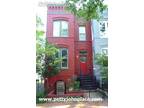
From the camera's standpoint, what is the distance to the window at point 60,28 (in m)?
2.12

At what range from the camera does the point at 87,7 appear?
229 centimetres

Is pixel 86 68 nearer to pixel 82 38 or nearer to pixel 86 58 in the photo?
pixel 86 58

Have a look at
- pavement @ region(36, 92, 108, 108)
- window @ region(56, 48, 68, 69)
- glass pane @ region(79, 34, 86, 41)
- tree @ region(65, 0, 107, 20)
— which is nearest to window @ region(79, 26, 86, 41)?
glass pane @ region(79, 34, 86, 41)

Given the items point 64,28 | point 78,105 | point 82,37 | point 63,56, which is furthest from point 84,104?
point 64,28

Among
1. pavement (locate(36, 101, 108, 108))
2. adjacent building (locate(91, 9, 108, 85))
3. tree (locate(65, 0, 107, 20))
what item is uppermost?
tree (locate(65, 0, 107, 20))

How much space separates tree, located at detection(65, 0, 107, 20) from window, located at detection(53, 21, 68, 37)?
0.46 feet

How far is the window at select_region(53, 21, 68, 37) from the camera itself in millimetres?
2123

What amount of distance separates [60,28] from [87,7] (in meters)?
Answer: 0.32

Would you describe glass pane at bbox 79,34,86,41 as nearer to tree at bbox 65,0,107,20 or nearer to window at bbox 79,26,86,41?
window at bbox 79,26,86,41

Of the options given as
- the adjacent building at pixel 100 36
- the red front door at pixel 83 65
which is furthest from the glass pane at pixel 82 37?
the red front door at pixel 83 65

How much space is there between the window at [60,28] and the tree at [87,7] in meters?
0.14

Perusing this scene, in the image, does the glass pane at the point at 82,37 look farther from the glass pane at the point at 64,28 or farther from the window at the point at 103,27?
the window at the point at 103,27

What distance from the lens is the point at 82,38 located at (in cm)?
222
